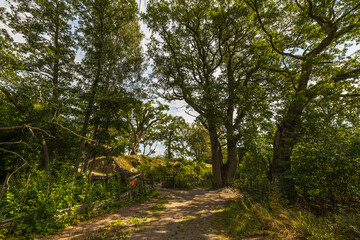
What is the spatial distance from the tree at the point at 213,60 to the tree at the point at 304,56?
1768mm

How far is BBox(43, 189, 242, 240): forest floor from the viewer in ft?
15.5

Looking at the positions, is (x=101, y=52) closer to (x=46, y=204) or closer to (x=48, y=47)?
(x=48, y=47)

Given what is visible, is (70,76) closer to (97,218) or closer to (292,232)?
(97,218)

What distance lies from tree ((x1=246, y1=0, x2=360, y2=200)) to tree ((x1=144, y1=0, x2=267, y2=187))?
5.80 ft

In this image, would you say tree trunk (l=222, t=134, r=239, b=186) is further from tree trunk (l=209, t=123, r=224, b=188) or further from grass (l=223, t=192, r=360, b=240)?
grass (l=223, t=192, r=360, b=240)

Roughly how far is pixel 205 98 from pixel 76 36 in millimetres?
10645

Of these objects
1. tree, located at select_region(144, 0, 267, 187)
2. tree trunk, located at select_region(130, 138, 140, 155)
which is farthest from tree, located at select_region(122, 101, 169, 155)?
tree, located at select_region(144, 0, 267, 187)

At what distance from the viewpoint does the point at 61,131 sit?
11.0m

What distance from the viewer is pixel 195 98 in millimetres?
12203

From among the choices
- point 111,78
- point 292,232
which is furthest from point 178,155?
point 292,232

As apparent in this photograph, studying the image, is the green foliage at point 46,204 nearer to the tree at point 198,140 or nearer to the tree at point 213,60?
the tree at point 213,60

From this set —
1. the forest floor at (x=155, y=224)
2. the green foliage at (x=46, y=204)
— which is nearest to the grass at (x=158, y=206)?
the forest floor at (x=155, y=224)

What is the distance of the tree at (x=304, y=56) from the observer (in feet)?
22.0

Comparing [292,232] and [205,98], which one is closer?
[292,232]
